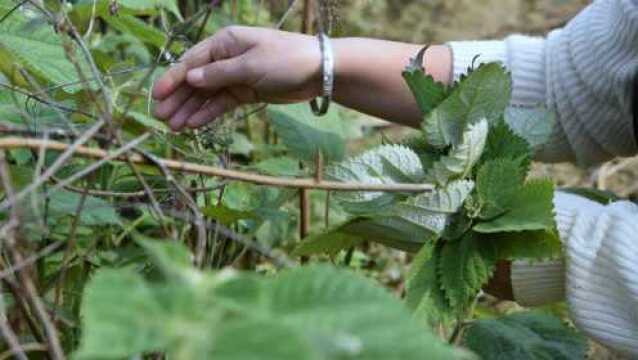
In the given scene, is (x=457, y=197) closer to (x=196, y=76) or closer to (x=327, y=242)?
(x=327, y=242)

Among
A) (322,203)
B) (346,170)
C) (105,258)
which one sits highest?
(346,170)

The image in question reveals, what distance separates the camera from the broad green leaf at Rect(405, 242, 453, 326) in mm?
729

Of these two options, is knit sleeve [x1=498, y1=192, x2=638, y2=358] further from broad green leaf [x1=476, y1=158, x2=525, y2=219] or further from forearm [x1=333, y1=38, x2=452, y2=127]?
forearm [x1=333, y1=38, x2=452, y2=127]

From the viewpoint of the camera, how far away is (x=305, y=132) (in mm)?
1021

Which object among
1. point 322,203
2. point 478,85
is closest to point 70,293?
point 478,85

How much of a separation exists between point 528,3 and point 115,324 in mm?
2312

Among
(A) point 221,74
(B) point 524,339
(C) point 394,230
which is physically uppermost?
(A) point 221,74

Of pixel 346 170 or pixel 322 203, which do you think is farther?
pixel 322 203

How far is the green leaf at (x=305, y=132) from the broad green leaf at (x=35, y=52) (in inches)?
8.5

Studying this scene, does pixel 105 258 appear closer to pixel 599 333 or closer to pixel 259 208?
pixel 259 208

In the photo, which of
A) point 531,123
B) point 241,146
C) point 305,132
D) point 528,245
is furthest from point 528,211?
point 241,146

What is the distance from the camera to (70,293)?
0.81m

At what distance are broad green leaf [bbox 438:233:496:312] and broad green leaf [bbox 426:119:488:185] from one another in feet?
0.17

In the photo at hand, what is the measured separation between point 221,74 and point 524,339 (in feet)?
1.22
